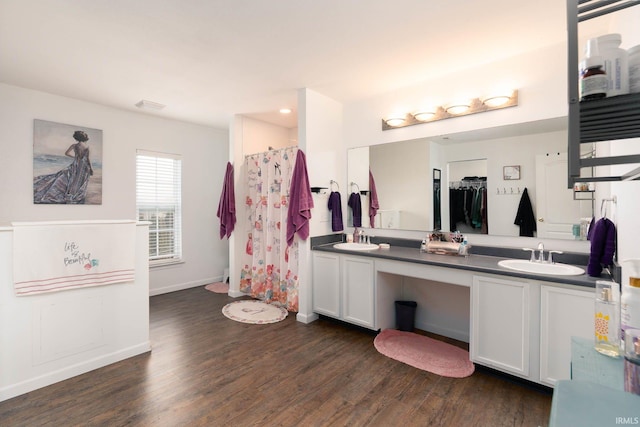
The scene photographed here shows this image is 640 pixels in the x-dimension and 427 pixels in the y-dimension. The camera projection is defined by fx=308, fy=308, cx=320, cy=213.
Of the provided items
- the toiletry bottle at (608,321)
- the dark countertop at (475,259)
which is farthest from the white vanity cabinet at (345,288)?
the toiletry bottle at (608,321)

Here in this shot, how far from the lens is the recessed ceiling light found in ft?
12.7

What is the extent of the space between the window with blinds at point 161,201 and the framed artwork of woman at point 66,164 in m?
0.55

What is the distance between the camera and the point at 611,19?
6.94ft

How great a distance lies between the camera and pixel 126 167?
14.1 feet

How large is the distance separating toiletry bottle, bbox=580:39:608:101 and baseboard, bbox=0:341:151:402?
11.1 feet

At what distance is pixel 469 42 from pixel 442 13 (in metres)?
0.51

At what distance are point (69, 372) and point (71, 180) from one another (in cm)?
241

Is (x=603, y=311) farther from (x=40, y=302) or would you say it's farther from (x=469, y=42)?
(x=40, y=302)

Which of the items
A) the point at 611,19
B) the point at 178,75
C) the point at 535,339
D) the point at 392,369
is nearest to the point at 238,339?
the point at 392,369

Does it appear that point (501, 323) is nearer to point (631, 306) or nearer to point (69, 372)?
point (631, 306)

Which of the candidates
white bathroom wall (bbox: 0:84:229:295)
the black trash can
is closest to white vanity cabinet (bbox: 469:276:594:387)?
the black trash can

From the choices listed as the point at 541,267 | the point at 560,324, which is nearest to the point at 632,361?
the point at 560,324

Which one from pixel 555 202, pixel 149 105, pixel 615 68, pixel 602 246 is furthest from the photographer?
pixel 149 105

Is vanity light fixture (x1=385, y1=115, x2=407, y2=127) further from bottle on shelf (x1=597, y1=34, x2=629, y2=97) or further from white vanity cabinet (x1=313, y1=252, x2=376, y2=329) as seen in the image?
bottle on shelf (x1=597, y1=34, x2=629, y2=97)
